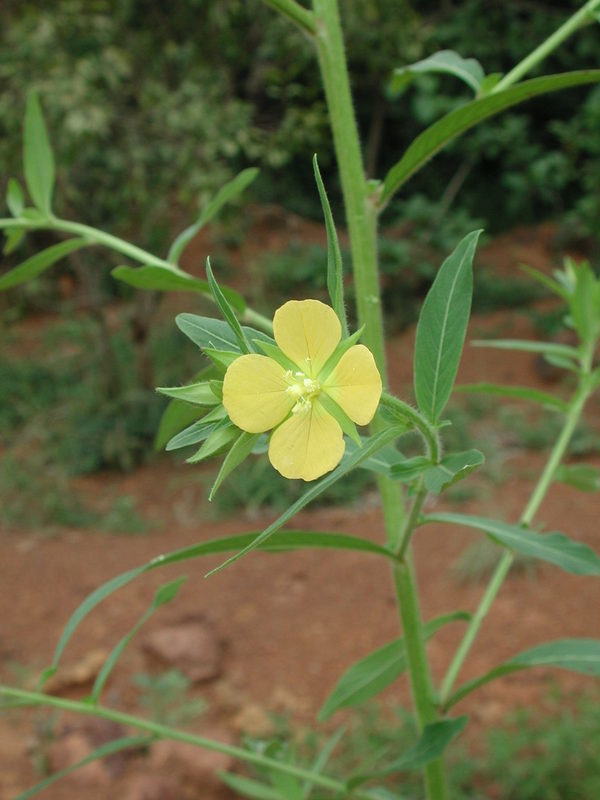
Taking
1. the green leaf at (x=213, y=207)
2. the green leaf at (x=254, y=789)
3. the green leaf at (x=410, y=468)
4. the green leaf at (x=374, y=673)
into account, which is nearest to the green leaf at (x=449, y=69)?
the green leaf at (x=213, y=207)

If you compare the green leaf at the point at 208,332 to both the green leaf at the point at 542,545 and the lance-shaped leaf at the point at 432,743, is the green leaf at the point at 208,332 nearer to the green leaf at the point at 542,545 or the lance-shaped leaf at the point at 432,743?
the green leaf at the point at 542,545

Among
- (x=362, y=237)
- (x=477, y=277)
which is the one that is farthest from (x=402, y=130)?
(x=362, y=237)

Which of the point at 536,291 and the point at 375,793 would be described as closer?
the point at 375,793

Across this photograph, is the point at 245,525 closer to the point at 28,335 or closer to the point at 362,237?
the point at 362,237

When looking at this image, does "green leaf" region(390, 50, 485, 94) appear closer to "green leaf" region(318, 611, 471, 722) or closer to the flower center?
the flower center

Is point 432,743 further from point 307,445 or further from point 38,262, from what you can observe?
point 38,262

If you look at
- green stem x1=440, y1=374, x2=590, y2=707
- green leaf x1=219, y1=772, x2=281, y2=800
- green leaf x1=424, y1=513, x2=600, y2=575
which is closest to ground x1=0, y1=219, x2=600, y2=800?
green leaf x1=219, y1=772, x2=281, y2=800
